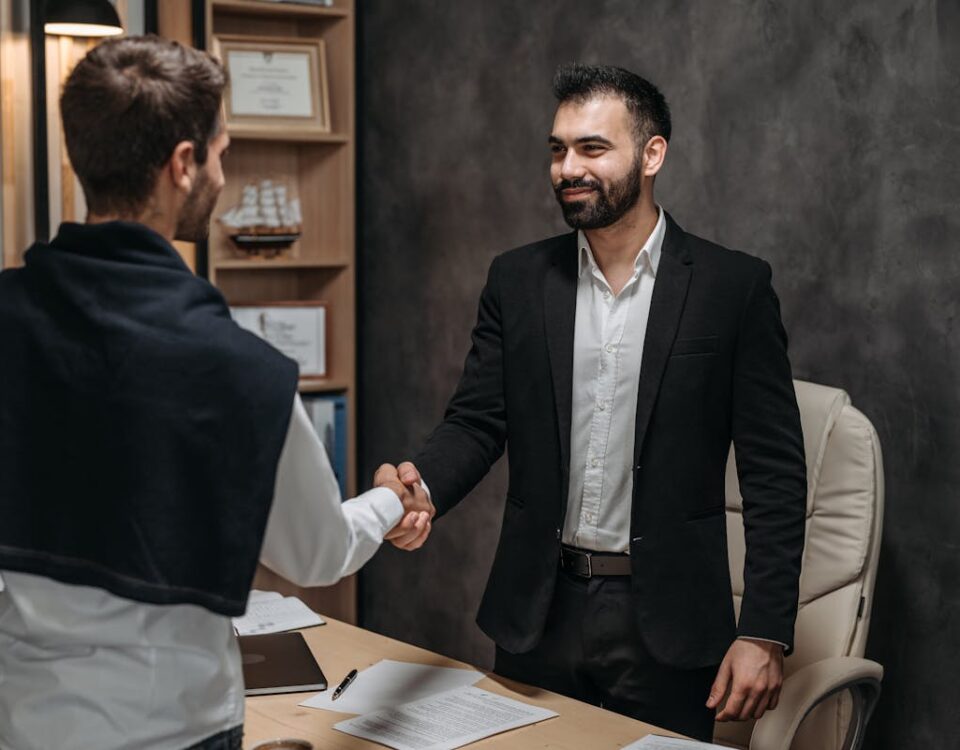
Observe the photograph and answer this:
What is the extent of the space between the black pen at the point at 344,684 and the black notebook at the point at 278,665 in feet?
0.11

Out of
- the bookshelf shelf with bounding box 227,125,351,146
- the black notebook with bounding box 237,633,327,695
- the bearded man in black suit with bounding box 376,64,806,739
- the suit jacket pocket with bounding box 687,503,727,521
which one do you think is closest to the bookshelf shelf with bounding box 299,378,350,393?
the bookshelf shelf with bounding box 227,125,351,146

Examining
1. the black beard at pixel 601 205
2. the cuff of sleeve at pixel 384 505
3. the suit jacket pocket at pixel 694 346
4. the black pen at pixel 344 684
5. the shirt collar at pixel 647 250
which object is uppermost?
the black beard at pixel 601 205

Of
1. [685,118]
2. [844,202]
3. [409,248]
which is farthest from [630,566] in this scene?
[409,248]

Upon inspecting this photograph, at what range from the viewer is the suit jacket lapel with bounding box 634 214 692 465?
2197 millimetres

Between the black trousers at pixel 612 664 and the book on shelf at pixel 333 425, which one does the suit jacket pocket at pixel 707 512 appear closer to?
the black trousers at pixel 612 664

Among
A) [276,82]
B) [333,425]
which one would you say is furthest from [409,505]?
[276,82]

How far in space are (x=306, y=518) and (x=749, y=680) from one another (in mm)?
1004

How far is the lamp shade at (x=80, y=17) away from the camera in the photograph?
10.4ft

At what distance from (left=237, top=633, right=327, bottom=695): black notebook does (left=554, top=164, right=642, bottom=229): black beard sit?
0.95 meters

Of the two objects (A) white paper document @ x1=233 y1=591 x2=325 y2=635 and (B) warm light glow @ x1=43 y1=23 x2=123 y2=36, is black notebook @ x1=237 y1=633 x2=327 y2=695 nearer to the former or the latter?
(A) white paper document @ x1=233 y1=591 x2=325 y2=635

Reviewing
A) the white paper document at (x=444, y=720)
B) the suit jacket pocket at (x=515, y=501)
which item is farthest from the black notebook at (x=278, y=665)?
the suit jacket pocket at (x=515, y=501)

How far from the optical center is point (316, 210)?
4160 millimetres

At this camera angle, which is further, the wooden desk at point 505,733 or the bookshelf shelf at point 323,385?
the bookshelf shelf at point 323,385

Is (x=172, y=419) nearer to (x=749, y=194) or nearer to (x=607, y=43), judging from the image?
(x=749, y=194)
